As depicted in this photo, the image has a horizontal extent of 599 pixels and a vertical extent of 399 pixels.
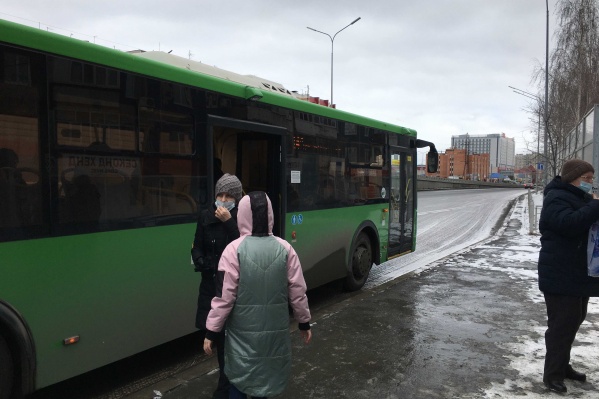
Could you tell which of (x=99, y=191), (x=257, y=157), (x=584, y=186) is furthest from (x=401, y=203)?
(x=99, y=191)

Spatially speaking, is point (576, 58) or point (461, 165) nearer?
point (576, 58)

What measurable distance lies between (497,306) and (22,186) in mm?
5957

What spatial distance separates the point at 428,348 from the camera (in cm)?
502

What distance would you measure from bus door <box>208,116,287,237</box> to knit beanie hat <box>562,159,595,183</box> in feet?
9.83

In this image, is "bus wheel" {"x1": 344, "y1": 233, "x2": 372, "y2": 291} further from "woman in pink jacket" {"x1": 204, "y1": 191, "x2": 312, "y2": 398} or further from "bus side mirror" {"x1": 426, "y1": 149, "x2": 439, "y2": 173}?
"woman in pink jacket" {"x1": 204, "y1": 191, "x2": 312, "y2": 398}

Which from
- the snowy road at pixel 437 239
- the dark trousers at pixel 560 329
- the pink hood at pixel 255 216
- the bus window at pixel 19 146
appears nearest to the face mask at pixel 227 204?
the pink hood at pixel 255 216

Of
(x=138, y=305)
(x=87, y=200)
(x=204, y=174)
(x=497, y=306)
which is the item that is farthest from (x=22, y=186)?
(x=497, y=306)

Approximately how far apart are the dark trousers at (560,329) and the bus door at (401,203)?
15.8 feet

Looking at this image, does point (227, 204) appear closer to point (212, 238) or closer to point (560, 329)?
point (212, 238)

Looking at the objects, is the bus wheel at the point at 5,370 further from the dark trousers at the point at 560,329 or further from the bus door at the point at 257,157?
the dark trousers at the point at 560,329

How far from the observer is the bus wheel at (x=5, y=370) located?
3111 millimetres

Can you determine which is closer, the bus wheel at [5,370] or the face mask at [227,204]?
the bus wheel at [5,370]

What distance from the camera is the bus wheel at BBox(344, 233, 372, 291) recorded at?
762cm

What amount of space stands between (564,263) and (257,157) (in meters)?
3.93
